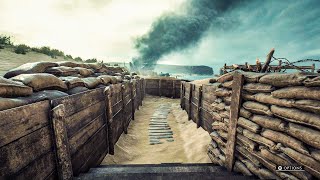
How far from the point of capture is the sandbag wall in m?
16.7

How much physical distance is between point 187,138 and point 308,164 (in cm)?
424

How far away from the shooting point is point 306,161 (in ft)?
5.89

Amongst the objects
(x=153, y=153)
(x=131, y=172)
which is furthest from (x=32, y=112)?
(x=153, y=153)

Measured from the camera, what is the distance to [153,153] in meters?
4.80

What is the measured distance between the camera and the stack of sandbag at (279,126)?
5.82ft

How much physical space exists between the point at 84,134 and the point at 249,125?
2.80m

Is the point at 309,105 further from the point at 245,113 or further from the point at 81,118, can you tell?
the point at 81,118

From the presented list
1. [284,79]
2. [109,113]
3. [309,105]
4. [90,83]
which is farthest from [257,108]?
[90,83]

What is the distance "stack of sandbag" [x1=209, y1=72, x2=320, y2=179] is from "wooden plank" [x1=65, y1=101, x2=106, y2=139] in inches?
109

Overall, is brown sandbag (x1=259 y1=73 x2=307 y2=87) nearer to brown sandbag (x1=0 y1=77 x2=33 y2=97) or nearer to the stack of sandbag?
the stack of sandbag

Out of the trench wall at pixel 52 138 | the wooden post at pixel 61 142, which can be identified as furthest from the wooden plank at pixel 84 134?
the wooden post at pixel 61 142

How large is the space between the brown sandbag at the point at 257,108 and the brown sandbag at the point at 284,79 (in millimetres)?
367

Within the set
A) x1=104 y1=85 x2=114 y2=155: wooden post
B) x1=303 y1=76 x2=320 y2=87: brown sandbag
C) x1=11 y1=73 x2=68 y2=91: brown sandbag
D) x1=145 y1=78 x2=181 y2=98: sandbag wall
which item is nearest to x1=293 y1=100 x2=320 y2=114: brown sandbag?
x1=303 y1=76 x2=320 y2=87: brown sandbag

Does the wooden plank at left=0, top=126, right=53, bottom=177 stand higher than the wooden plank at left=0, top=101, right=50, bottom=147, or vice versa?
the wooden plank at left=0, top=101, right=50, bottom=147
